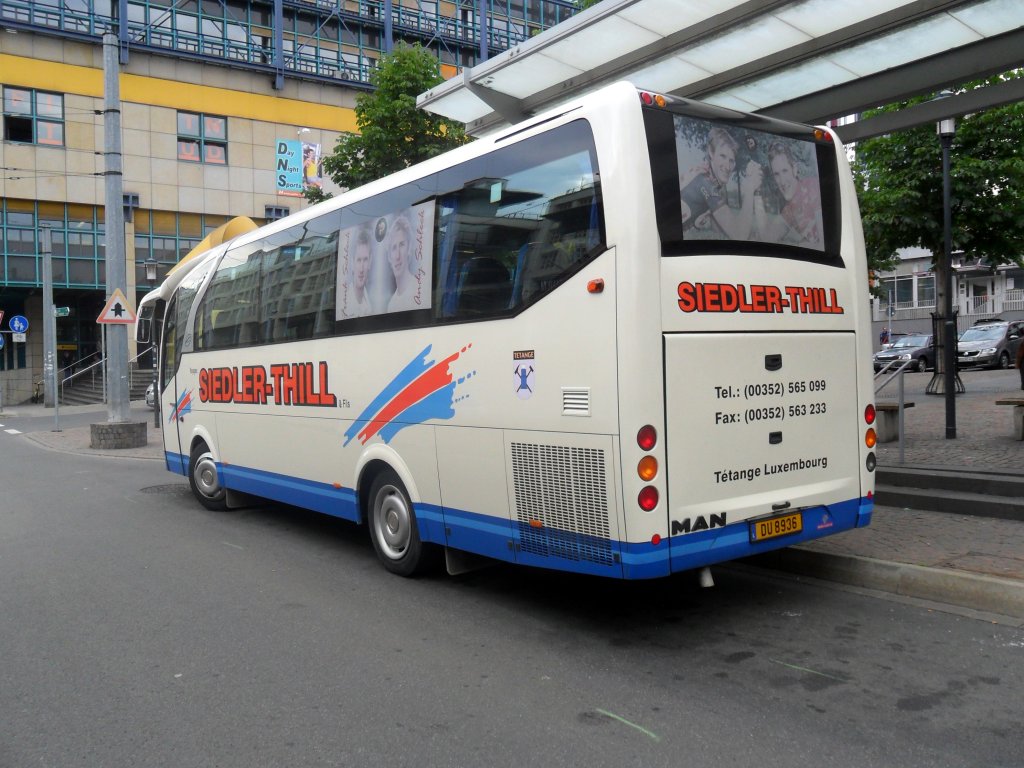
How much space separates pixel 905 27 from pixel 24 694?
7.78 meters

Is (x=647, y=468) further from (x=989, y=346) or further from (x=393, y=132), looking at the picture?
(x=989, y=346)

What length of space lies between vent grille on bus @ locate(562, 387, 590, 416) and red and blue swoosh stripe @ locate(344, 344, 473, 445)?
3.17ft

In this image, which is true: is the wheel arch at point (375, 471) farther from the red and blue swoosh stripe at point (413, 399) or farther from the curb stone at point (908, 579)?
the curb stone at point (908, 579)

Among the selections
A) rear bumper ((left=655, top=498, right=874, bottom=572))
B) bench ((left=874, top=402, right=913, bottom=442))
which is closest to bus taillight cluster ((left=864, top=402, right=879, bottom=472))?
rear bumper ((left=655, top=498, right=874, bottom=572))

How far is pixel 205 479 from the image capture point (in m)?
10.4

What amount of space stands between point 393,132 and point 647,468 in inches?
558

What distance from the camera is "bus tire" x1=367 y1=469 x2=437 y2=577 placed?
680cm

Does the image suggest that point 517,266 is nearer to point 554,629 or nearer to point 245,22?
point 554,629

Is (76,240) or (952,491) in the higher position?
(76,240)

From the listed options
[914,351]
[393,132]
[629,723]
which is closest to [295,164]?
[393,132]

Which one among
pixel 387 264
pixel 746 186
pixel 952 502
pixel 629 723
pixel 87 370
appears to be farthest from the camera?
pixel 87 370

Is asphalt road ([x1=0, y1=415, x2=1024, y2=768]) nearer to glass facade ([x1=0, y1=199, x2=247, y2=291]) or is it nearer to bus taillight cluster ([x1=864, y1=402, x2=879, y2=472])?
bus taillight cluster ([x1=864, y1=402, x2=879, y2=472])

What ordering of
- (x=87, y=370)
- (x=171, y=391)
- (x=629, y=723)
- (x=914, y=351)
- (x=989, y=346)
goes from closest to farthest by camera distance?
(x=629, y=723) → (x=171, y=391) → (x=989, y=346) → (x=914, y=351) → (x=87, y=370)

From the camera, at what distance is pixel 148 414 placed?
2791cm
